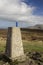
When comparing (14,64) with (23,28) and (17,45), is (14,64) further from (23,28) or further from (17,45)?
(23,28)

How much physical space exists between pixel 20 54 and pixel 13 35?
1.24 metres

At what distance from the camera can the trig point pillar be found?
991 cm

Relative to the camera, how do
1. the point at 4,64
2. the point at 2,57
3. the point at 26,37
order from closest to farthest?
the point at 4,64 < the point at 2,57 < the point at 26,37

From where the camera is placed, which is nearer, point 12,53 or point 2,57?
point 12,53

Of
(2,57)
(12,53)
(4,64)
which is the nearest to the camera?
(4,64)

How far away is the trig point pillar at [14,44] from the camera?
32.5 ft

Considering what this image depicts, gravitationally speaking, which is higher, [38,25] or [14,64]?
[38,25]

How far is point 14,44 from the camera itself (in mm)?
9961

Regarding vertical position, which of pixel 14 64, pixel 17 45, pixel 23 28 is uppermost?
pixel 23 28

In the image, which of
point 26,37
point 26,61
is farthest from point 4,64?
point 26,37

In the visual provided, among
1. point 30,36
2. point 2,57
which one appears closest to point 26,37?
point 30,36

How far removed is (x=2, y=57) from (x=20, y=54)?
4.09 ft

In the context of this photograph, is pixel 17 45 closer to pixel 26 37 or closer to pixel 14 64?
pixel 14 64

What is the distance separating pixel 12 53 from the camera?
9898mm
